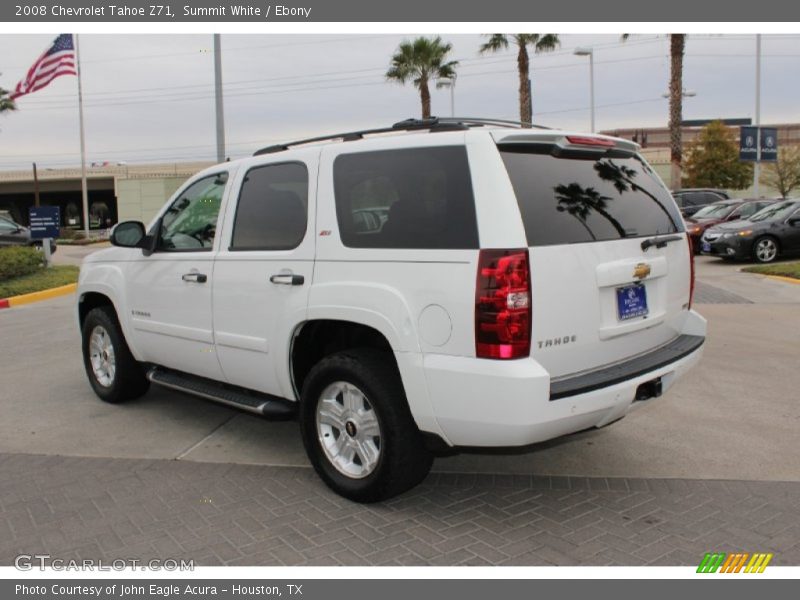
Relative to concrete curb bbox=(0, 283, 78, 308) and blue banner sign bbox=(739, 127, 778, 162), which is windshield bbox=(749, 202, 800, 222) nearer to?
blue banner sign bbox=(739, 127, 778, 162)

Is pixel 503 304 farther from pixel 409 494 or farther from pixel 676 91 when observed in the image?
pixel 676 91

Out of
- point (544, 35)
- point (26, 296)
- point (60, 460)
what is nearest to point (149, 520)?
point (60, 460)

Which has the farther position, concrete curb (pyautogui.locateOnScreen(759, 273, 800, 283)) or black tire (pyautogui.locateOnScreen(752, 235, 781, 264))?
black tire (pyautogui.locateOnScreen(752, 235, 781, 264))

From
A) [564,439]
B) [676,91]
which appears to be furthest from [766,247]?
[564,439]

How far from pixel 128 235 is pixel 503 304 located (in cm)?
333

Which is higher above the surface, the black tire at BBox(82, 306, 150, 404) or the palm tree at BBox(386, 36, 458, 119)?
the palm tree at BBox(386, 36, 458, 119)

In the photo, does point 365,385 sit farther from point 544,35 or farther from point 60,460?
point 544,35

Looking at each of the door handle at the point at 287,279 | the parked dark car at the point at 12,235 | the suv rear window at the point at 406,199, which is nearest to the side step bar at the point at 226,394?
the door handle at the point at 287,279

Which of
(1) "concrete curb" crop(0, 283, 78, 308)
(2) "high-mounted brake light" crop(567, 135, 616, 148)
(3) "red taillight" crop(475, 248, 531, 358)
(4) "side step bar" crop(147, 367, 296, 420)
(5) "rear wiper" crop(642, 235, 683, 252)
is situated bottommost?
(1) "concrete curb" crop(0, 283, 78, 308)

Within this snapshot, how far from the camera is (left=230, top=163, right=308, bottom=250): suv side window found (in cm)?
430

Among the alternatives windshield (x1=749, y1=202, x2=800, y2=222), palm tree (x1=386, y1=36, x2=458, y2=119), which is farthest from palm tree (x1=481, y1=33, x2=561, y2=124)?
windshield (x1=749, y1=202, x2=800, y2=222)

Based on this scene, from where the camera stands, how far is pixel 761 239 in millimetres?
17062

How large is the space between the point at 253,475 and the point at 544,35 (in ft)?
97.1

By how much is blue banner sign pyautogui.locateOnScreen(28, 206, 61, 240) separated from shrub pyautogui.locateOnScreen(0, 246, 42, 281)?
3.95ft
